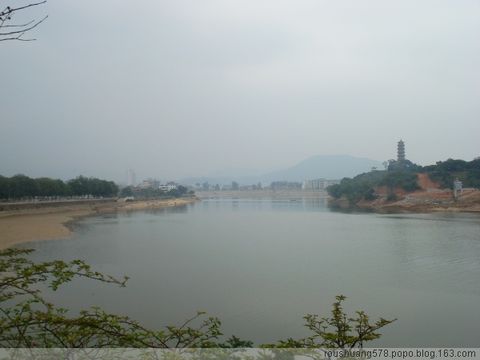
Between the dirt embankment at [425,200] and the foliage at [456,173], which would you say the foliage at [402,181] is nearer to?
the dirt embankment at [425,200]

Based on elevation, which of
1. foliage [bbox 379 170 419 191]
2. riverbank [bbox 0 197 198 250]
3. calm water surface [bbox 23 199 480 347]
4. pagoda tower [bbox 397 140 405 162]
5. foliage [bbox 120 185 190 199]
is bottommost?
calm water surface [bbox 23 199 480 347]

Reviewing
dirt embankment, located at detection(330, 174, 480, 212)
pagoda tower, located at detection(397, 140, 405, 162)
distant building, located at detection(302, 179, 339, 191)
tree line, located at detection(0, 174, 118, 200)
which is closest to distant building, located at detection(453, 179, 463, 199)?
dirt embankment, located at detection(330, 174, 480, 212)

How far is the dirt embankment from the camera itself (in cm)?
3512

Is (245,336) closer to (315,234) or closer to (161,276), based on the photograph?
(161,276)

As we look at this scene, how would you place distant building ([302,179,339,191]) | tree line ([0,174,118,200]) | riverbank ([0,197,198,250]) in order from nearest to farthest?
riverbank ([0,197,198,250])
tree line ([0,174,118,200])
distant building ([302,179,339,191])

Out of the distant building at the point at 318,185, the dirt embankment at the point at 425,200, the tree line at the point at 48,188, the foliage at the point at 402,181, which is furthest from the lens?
the distant building at the point at 318,185

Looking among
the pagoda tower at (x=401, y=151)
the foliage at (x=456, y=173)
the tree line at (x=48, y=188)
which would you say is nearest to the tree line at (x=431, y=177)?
the foliage at (x=456, y=173)

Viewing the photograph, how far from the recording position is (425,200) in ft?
129

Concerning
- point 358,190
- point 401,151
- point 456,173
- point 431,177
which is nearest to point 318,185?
point 401,151

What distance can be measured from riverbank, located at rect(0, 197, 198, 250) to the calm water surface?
2.16 metres

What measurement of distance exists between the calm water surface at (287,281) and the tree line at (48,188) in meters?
17.6

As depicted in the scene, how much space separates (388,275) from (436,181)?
1460 inches

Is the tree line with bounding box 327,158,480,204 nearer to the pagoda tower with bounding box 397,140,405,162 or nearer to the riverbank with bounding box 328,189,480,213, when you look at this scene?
the riverbank with bounding box 328,189,480,213

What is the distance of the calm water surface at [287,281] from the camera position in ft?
20.6
